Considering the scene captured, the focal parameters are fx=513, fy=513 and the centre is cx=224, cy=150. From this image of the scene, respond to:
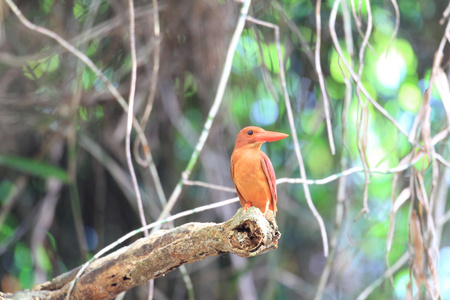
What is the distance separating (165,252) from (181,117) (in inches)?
62.4

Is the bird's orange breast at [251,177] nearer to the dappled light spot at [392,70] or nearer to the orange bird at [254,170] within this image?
the orange bird at [254,170]

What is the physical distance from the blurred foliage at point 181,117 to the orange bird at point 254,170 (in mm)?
1000

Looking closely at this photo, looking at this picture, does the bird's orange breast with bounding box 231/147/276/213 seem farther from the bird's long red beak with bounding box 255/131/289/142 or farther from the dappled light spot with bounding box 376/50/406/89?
the dappled light spot with bounding box 376/50/406/89

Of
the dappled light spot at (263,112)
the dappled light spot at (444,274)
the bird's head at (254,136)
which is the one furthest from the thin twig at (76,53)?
the dappled light spot at (444,274)

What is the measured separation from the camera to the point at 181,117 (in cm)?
279

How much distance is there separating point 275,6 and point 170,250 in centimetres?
149

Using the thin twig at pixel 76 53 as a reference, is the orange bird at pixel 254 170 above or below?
below

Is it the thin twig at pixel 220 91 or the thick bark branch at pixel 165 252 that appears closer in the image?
the thick bark branch at pixel 165 252

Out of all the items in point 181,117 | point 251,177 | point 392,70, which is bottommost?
point 251,177

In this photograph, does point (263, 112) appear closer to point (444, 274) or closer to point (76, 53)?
point (76, 53)

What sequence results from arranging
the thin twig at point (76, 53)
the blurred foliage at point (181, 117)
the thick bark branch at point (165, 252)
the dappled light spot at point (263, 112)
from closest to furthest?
the thick bark branch at point (165, 252)
the thin twig at point (76, 53)
the blurred foliage at point (181, 117)
the dappled light spot at point (263, 112)

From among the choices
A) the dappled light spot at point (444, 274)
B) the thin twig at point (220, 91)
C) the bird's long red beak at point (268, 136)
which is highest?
the thin twig at point (220, 91)

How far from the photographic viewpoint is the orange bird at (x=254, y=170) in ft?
4.82

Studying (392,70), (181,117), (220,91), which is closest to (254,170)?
(220,91)
